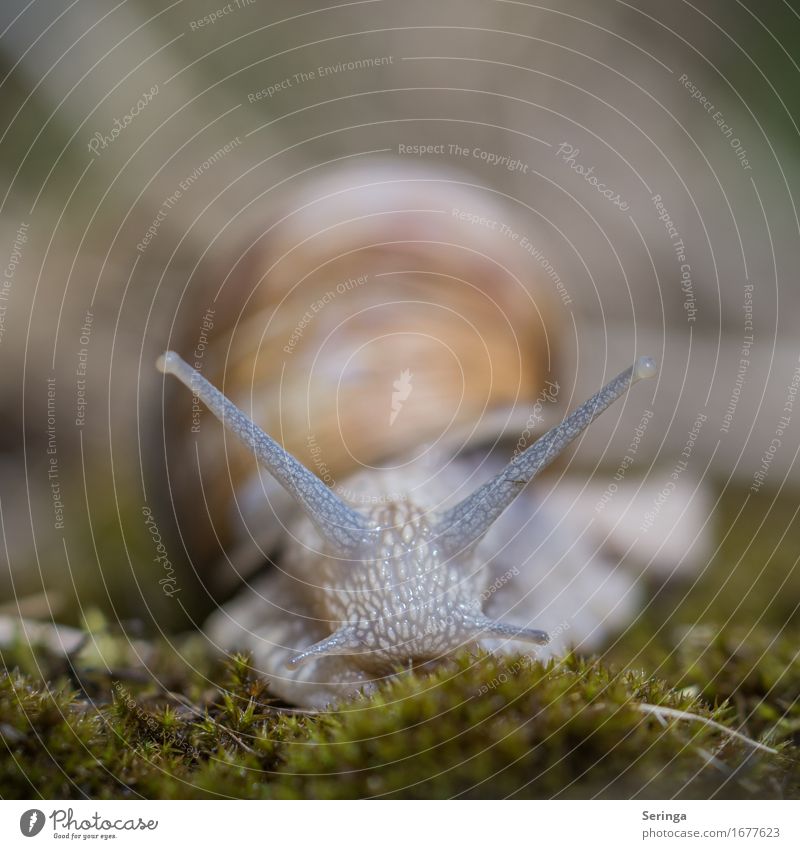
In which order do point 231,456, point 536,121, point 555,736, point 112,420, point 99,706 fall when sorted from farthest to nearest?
point 536,121
point 112,420
point 231,456
point 99,706
point 555,736

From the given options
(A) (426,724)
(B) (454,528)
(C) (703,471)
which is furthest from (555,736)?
(C) (703,471)

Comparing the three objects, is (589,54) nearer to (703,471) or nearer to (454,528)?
(703,471)

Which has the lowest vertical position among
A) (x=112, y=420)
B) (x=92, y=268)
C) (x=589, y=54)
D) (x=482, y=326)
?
(x=112, y=420)
